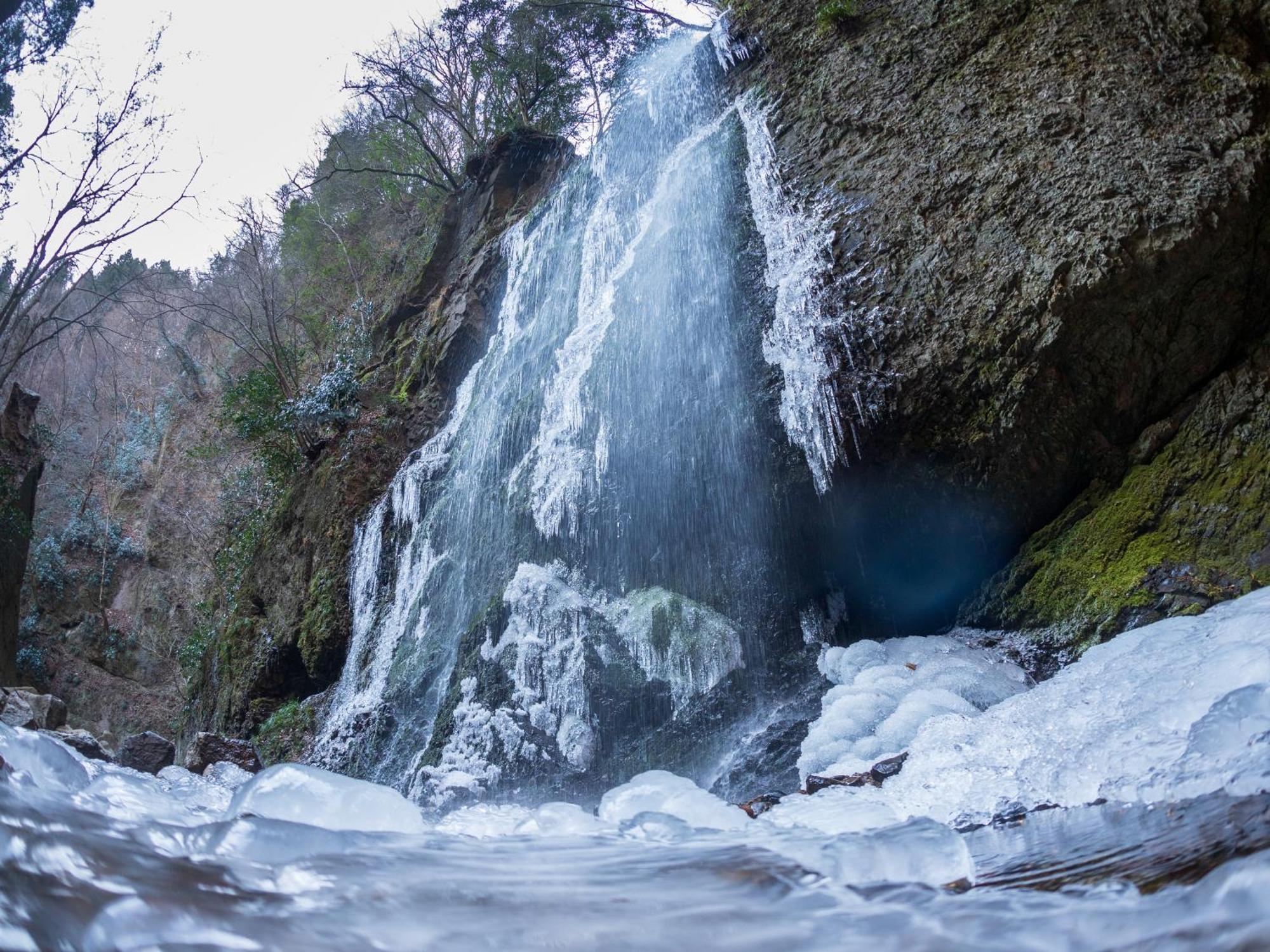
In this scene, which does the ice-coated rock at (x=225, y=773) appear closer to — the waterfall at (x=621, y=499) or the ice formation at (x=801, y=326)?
the waterfall at (x=621, y=499)

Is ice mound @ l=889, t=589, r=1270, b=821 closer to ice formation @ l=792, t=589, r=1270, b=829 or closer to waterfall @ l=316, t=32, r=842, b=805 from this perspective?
ice formation @ l=792, t=589, r=1270, b=829

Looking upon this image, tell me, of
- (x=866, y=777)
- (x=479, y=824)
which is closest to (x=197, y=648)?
(x=479, y=824)

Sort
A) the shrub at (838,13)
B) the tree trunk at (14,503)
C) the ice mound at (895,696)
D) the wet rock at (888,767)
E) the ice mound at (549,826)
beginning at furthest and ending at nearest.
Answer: the tree trunk at (14,503)
the shrub at (838,13)
the ice mound at (895,696)
the wet rock at (888,767)
the ice mound at (549,826)

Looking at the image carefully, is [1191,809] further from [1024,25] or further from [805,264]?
[1024,25]

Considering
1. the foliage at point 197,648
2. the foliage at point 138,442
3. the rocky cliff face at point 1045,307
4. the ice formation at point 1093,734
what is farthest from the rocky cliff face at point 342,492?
the foliage at point 138,442

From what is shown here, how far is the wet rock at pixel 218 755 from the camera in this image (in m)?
6.24

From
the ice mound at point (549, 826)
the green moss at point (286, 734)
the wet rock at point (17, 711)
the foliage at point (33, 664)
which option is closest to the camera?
the ice mound at point (549, 826)

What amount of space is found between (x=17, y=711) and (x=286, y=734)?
2.47 metres

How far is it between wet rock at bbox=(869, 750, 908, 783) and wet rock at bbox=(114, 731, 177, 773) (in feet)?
18.1

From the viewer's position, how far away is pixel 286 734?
853 centimetres

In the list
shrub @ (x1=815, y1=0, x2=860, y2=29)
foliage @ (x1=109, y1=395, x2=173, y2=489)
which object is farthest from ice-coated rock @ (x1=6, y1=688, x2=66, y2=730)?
foliage @ (x1=109, y1=395, x2=173, y2=489)

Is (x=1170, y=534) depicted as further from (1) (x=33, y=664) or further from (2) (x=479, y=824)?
(1) (x=33, y=664)

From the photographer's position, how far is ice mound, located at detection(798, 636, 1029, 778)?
3.86 metres

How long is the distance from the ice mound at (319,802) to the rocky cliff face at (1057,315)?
4160mm
